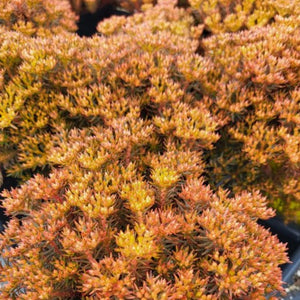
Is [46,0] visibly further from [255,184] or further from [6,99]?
[255,184]

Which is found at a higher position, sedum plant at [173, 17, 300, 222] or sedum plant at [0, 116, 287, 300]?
sedum plant at [173, 17, 300, 222]

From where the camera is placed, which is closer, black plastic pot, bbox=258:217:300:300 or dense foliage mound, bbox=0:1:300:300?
dense foliage mound, bbox=0:1:300:300

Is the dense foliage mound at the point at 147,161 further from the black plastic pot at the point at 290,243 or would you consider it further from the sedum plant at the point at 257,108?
the black plastic pot at the point at 290,243

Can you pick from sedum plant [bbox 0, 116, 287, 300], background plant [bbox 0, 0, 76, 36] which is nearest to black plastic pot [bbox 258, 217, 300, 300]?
sedum plant [bbox 0, 116, 287, 300]

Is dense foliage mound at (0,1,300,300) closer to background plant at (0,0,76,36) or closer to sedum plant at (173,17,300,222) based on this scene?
sedum plant at (173,17,300,222)

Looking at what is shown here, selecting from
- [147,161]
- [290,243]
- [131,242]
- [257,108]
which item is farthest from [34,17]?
[290,243]

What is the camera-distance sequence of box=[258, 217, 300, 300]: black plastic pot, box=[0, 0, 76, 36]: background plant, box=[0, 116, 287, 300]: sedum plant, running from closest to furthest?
box=[0, 116, 287, 300]: sedum plant, box=[258, 217, 300, 300]: black plastic pot, box=[0, 0, 76, 36]: background plant

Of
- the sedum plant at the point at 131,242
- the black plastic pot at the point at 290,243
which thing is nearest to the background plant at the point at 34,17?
the sedum plant at the point at 131,242

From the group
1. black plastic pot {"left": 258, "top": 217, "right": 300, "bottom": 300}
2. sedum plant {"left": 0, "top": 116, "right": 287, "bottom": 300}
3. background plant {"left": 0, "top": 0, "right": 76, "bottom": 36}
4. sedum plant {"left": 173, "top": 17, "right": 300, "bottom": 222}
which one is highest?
background plant {"left": 0, "top": 0, "right": 76, "bottom": 36}
